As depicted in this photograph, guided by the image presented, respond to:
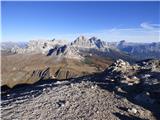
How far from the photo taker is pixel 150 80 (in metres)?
38.7

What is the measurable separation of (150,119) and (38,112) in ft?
35.2

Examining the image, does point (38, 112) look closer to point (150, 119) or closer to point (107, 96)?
point (107, 96)

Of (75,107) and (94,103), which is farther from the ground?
(94,103)

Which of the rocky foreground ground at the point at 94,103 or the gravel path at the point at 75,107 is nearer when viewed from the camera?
the gravel path at the point at 75,107

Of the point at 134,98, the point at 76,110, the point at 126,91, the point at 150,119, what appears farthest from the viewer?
the point at 126,91

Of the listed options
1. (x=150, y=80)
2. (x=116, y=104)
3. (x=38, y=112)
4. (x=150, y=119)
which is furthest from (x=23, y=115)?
(x=150, y=80)

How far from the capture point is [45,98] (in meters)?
33.3

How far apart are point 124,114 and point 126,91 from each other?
782cm

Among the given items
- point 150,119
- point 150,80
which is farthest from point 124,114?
point 150,80

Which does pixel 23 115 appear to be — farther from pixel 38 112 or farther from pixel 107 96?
pixel 107 96

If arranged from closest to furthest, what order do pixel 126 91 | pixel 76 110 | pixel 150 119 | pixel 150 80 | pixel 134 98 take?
pixel 150 119
pixel 76 110
pixel 134 98
pixel 126 91
pixel 150 80

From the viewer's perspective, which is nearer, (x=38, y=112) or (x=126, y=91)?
(x=38, y=112)

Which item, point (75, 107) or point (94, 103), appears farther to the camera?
point (94, 103)

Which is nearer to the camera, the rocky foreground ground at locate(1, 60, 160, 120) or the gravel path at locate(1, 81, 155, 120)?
the gravel path at locate(1, 81, 155, 120)
